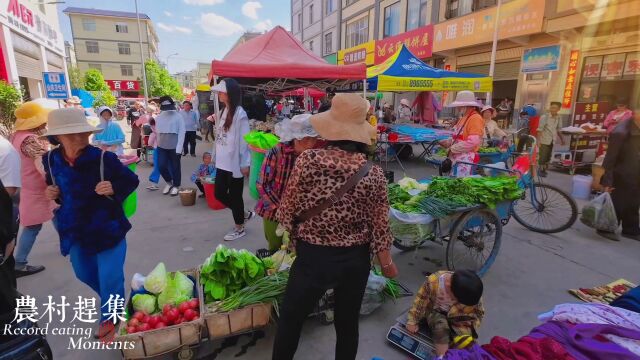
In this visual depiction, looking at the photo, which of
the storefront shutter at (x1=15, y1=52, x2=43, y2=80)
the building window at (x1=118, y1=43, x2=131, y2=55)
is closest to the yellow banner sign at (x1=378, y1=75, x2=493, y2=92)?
the storefront shutter at (x1=15, y1=52, x2=43, y2=80)

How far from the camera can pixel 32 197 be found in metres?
3.33

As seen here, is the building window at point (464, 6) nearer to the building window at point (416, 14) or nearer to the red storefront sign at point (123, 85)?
the building window at point (416, 14)

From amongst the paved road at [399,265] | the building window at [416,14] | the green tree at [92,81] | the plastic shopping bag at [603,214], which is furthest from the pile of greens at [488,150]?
the green tree at [92,81]

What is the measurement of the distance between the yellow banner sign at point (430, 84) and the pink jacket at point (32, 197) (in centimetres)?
736

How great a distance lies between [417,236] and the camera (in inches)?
119

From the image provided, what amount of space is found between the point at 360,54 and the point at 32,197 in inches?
857

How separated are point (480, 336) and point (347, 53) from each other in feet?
77.0

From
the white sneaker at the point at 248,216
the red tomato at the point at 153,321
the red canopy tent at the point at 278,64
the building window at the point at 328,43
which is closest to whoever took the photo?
the red tomato at the point at 153,321

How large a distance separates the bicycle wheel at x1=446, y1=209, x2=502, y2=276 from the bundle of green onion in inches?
66.3

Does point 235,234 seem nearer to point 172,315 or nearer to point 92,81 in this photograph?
point 172,315

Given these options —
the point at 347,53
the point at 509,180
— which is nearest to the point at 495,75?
the point at 347,53

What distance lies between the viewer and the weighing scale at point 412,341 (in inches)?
95.5

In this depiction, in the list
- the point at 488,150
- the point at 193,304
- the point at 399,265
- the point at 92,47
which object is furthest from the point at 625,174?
the point at 92,47

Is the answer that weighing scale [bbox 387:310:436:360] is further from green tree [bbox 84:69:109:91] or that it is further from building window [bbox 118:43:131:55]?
building window [bbox 118:43:131:55]
